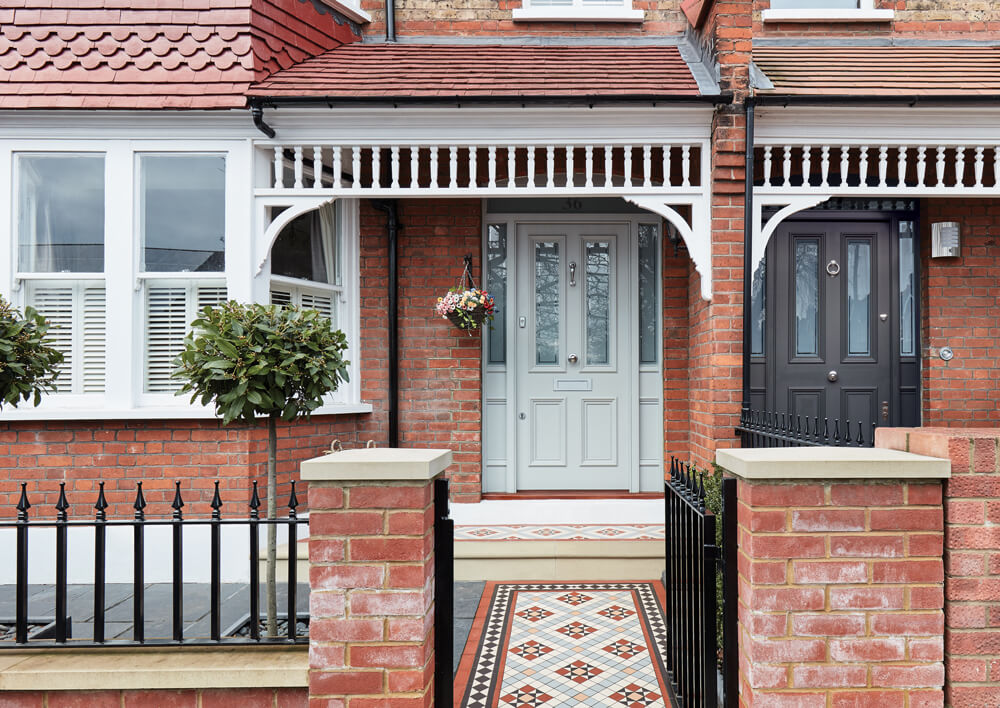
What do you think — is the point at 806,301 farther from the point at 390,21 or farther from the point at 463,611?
the point at 390,21

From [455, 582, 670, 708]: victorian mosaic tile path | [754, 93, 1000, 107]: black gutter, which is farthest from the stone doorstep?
[754, 93, 1000, 107]: black gutter

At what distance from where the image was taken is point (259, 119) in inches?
188

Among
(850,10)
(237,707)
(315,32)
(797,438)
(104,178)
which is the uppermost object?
(850,10)

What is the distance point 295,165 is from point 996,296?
244 inches

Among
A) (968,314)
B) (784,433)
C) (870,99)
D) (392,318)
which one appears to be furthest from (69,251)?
(968,314)

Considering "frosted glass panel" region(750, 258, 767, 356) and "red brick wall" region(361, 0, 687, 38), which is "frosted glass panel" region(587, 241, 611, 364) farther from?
"red brick wall" region(361, 0, 687, 38)

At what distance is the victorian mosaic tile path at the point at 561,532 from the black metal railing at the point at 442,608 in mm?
2374

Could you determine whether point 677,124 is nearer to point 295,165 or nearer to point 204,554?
point 295,165

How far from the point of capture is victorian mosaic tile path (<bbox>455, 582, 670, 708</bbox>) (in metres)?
2.99

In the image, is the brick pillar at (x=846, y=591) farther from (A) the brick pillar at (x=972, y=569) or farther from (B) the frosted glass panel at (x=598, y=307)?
(B) the frosted glass panel at (x=598, y=307)

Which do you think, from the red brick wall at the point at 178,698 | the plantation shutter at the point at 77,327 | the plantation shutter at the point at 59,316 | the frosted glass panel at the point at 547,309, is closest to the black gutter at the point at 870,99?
the frosted glass panel at the point at 547,309

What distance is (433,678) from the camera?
91.9 inches

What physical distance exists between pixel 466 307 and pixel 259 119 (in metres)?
2.21

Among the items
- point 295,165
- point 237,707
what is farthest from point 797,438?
point 295,165
